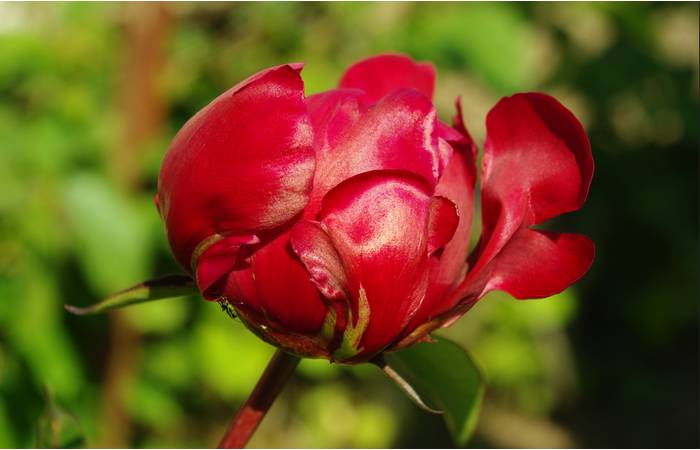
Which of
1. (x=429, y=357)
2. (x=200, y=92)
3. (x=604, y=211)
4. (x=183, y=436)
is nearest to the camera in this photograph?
(x=429, y=357)

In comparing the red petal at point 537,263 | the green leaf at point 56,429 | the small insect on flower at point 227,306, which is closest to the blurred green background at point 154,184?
the green leaf at point 56,429

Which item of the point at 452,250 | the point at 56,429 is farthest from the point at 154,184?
the point at 452,250

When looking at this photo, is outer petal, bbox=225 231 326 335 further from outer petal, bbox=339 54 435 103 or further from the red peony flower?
outer petal, bbox=339 54 435 103

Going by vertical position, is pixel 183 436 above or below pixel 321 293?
below

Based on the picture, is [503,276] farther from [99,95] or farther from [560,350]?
[560,350]

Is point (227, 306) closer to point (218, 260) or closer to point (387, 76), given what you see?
point (218, 260)

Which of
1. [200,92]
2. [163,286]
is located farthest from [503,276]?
[200,92]

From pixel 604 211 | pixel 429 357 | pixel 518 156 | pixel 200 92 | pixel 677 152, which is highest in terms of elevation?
pixel 518 156

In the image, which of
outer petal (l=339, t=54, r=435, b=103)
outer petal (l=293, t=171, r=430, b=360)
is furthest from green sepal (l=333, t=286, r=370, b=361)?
outer petal (l=339, t=54, r=435, b=103)
